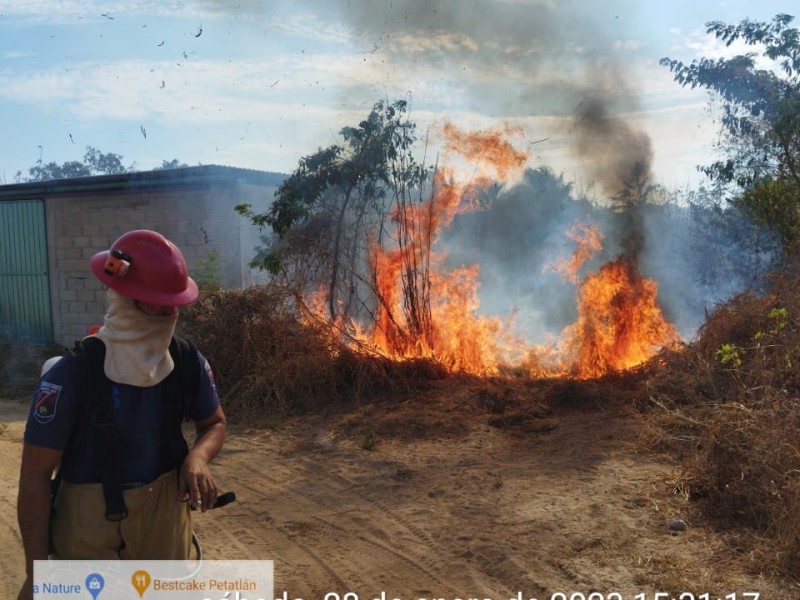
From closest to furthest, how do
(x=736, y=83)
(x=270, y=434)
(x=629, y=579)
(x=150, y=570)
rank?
(x=150, y=570)
(x=629, y=579)
(x=270, y=434)
(x=736, y=83)

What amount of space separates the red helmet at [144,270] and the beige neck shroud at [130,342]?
6 centimetres

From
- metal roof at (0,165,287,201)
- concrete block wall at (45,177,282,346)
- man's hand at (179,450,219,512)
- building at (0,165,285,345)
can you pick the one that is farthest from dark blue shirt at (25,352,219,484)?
metal roof at (0,165,287,201)

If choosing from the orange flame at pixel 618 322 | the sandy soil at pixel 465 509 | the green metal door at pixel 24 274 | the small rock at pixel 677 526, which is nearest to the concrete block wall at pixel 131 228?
the green metal door at pixel 24 274

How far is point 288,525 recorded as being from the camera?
5.16 metres

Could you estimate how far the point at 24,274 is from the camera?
14102 millimetres

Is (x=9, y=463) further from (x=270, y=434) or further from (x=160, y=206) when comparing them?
(x=160, y=206)

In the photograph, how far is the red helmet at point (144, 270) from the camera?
2.36m

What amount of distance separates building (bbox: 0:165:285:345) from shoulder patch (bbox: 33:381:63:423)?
29.8 ft

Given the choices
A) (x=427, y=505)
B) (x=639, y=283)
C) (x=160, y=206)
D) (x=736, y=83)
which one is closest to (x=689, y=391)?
(x=639, y=283)

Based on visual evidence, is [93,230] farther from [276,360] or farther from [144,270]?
[144,270]

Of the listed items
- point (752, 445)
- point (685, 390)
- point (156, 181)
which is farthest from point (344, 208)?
point (752, 445)

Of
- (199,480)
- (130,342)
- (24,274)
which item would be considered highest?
(24,274)

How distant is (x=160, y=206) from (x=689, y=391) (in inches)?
372

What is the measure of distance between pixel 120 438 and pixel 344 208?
8452mm
